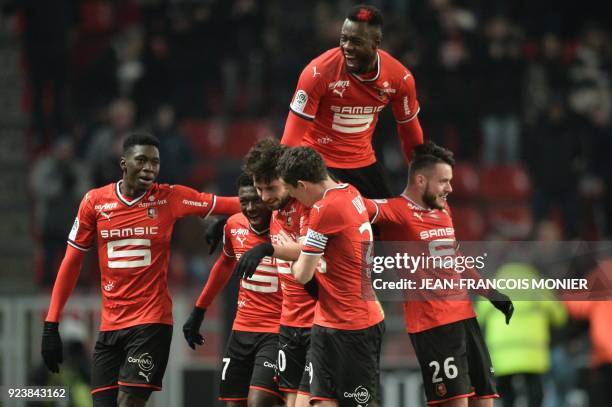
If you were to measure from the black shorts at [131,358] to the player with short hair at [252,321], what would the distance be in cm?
52

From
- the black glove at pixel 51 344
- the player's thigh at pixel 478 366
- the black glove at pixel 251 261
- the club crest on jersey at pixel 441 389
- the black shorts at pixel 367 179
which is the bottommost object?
the club crest on jersey at pixel 441 389

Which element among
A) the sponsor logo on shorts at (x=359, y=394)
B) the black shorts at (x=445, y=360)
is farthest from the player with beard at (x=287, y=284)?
the black shorts at (x=445, y=360)

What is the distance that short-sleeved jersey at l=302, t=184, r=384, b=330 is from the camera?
791 centimetres

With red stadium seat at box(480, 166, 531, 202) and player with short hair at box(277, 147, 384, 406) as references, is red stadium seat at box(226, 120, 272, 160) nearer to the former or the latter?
red stadium seat at box(480, 166, 531, 202)

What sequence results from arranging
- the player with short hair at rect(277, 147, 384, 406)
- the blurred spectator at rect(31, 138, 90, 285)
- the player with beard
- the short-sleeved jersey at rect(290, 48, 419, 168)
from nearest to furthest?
the player with short hair at rect(277, 147, 384, 406)
the player with beard
the short-sleeved jersey at rect(290, 48, 419, 168)
the blurred spectator at rect(31, 138, 90, 285)

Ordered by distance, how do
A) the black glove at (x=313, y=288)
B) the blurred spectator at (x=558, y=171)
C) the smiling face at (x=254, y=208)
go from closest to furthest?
the black glove at (x=313, y=288) → the smiling face at (x=254, y=208) → the blurred spectator at (x=558, y=171)

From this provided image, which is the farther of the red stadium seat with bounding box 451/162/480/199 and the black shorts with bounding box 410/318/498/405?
the red stadium seat with bounding box 451/162/480/199

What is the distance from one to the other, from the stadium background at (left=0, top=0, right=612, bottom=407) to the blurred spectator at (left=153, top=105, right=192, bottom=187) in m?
0.02

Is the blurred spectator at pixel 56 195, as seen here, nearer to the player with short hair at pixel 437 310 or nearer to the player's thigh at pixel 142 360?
the player's thigh at pixel 142 360

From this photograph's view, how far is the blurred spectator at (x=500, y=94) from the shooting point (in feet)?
55.0

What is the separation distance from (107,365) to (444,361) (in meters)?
2.30

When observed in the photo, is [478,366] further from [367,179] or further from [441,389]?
[367,179]

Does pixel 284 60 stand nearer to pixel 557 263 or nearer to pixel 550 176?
pixel 550 176

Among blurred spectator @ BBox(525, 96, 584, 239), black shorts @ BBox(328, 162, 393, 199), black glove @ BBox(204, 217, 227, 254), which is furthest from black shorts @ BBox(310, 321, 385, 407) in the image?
blurred spectator @ BBox(525, 96, 584, 239)
